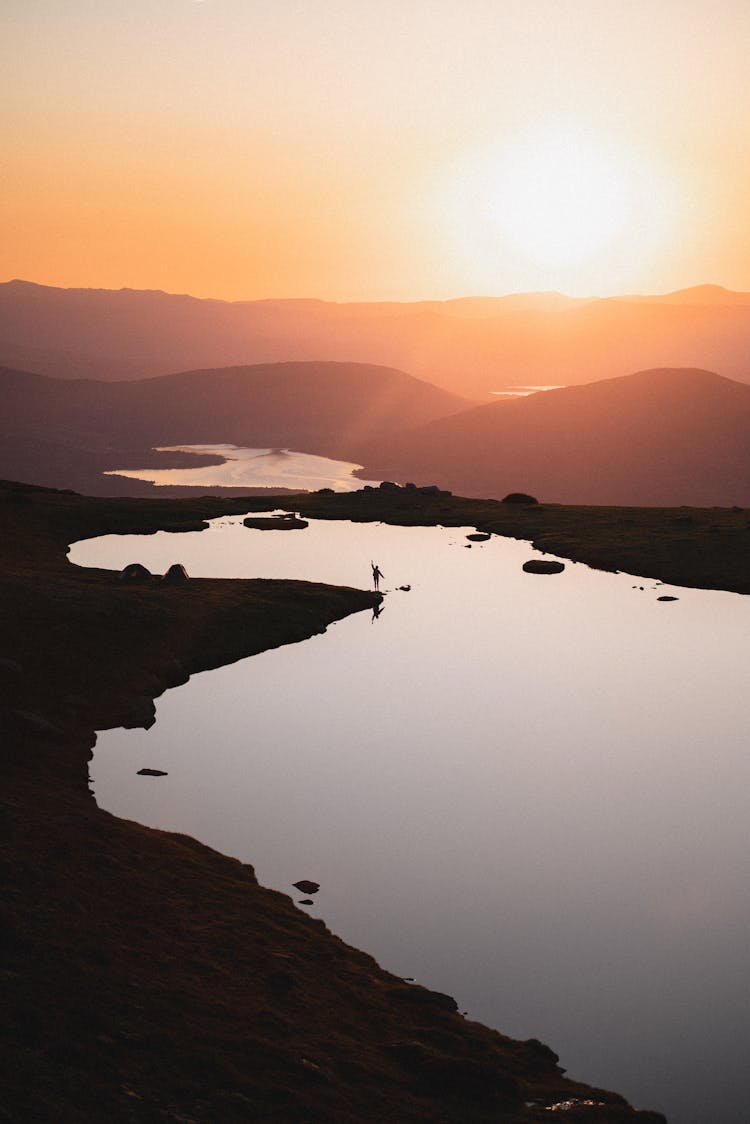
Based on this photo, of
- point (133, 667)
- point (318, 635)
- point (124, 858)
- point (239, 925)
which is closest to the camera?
point (239, 925)

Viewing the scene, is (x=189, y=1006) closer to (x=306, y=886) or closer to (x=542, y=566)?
(x=306, y=886)

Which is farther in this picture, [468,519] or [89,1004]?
[468,519]

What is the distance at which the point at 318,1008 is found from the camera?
20422 millimetres

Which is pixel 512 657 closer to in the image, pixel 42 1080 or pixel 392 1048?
pixel 392 1048

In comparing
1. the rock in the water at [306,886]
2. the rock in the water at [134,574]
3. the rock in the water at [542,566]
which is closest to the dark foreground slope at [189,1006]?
the rock in the water at [306,886]

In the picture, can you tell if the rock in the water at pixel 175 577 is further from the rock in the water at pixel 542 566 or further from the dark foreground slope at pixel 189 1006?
the dark foreground slope at pixel 189 1006

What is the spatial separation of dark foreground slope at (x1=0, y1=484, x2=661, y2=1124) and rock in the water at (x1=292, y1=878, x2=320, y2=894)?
85 centimetres

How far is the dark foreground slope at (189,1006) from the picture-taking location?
642 inches

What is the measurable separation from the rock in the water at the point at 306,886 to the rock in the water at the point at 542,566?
186ft

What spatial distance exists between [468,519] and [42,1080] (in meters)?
100

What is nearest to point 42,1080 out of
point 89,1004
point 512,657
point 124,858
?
point 89,1004

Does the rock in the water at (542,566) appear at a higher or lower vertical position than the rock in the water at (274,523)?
lower

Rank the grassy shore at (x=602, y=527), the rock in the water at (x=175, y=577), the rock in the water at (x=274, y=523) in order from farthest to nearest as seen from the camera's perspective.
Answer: the rock in the water at (x=274, y=523) < the grassy shore at (x=602, y=527) < the rock in the water at (x=175, y=577)

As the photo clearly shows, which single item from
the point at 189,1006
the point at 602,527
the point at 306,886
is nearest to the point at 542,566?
the point at 602,527
